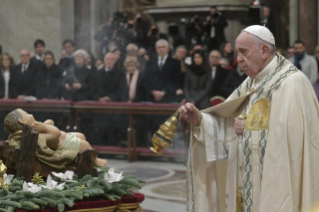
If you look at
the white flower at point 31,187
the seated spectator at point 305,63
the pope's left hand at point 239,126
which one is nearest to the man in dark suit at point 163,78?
the seated spectator at point 305,63

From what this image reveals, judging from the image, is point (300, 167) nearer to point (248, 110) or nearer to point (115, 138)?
point (248, 110)

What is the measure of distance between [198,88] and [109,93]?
5.51ft

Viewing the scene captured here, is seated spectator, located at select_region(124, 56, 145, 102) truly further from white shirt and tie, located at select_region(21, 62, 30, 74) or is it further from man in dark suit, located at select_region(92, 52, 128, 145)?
white shirt and tie, located at select_region(21, 62, 30, 74)

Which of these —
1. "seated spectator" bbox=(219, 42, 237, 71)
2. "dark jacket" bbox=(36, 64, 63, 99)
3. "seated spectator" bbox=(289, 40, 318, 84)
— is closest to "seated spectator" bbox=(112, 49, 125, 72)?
"dark jacket" bbox=(36, 64, 63, 99)

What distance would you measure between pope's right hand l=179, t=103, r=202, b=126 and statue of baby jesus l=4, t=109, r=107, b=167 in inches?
27.2

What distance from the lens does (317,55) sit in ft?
26.9

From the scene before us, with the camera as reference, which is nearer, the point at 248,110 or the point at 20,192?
the point at 20,192

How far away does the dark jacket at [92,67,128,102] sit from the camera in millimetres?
9423

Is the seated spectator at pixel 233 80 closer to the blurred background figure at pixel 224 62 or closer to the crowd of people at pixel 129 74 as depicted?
the crowd of people at pixel 129 74

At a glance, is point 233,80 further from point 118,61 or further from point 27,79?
point 27,79

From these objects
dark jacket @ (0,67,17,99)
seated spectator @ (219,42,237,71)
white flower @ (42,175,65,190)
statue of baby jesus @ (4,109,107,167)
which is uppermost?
seated spectator @ (219,42,237,71)

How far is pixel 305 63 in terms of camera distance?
8641 millimetres

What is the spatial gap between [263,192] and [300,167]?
0.28 m

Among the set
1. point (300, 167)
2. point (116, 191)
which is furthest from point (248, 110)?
point (116, 191)
